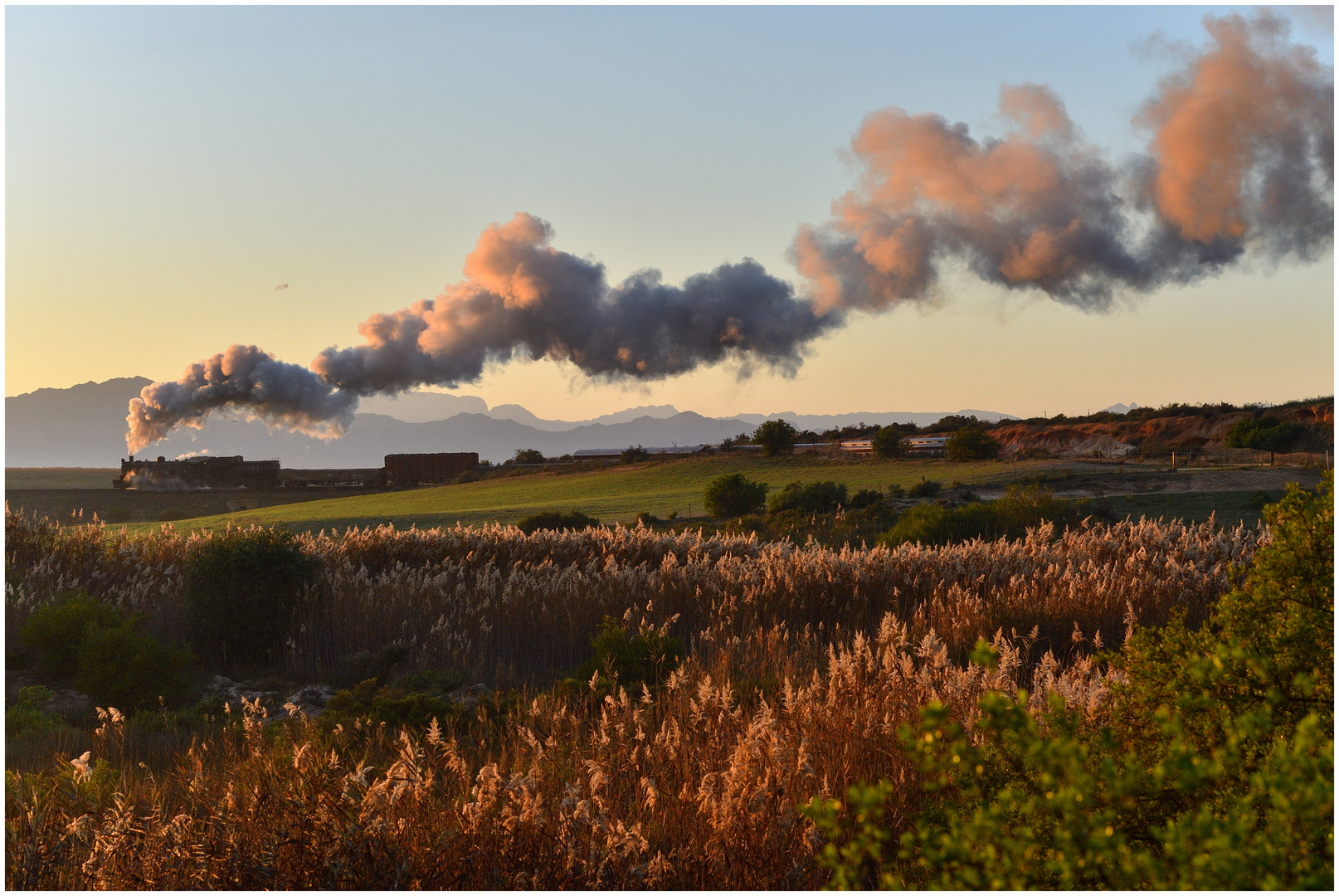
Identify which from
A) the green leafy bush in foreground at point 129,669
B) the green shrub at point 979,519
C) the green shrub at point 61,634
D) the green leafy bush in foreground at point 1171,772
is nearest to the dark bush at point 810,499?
the green shrub at point 979,519

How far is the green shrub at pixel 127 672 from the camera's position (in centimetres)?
701

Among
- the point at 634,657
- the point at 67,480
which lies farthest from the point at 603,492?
the point at 67,480

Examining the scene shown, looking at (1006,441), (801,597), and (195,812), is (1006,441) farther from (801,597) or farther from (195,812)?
(195,812)

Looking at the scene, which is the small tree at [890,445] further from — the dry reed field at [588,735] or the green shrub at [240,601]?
the green shrub at [240,601]

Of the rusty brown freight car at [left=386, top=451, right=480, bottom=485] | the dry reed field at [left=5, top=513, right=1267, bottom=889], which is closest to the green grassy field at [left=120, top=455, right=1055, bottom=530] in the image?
the rusty brown freight car at [left=386, top=451, right=480, bottom=485]

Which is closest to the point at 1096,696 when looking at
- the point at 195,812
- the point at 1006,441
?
the point at 195,812

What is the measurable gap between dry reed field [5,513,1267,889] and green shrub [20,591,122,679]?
1.23 m

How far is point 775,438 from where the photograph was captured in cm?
5138

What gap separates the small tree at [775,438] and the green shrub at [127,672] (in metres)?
44.8

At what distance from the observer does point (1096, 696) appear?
3.66 m

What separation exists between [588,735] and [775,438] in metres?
46.8

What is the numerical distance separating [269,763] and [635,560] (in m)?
9.37

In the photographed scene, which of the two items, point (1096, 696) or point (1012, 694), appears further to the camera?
point (1012, 694)

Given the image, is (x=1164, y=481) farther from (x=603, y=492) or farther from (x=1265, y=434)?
(x=1265, y=434)
